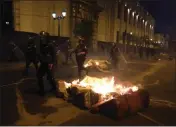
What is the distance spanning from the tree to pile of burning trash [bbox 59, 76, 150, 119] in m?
24.1

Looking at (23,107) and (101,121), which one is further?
(23,107)

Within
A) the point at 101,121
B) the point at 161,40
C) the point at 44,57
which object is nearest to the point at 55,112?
the point at 101,121

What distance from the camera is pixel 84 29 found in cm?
3478

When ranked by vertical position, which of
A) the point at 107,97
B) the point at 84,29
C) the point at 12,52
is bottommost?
the point at 107,97

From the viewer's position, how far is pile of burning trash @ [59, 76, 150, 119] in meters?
6.62

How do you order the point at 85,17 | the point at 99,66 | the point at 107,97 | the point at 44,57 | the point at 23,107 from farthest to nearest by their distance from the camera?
the point at 85,17 → the point at 99,66 → the point at 44,57 → the point at 23,107 → the point at 107,97

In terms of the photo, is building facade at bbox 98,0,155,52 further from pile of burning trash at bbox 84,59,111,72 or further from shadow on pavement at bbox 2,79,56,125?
shadow on pavement at bbox 2,79,56,125

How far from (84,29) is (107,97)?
92.3ft

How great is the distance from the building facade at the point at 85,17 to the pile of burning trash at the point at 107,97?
2134cm

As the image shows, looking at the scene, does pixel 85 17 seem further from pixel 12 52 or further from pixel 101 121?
pixel 101 121

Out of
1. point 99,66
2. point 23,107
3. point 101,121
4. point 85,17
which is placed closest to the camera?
point 101,121

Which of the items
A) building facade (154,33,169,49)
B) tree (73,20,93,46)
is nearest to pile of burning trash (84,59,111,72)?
tree (73,20,93,46)

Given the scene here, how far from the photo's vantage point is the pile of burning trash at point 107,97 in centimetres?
662

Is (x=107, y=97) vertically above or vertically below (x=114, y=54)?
below
